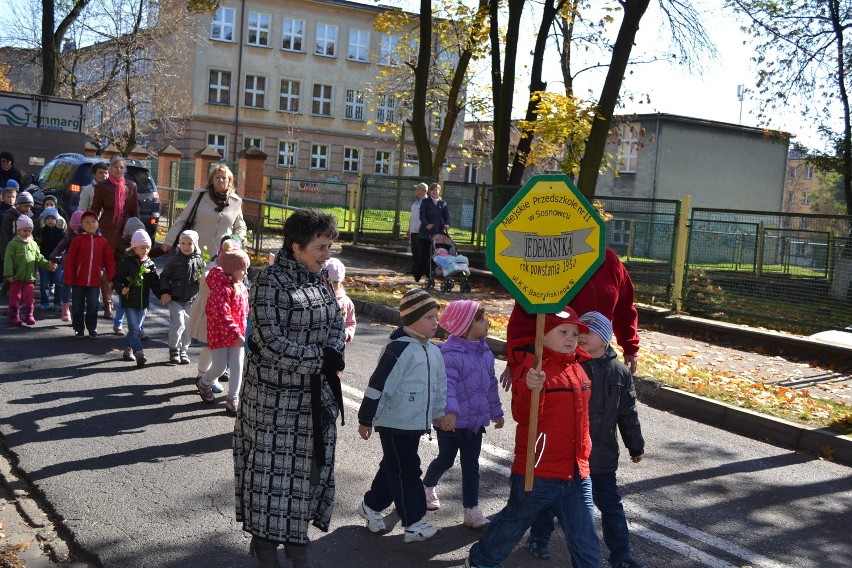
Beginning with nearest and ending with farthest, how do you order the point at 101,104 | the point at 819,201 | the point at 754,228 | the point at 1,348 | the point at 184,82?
1. the point at 1,348
2. the point at 754,228
3. the point at 101,104
4. the point at 184,82
5. the point at 819,201

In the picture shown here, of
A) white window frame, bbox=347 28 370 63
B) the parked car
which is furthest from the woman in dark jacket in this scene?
white window frame, bbox=347 28 370 63

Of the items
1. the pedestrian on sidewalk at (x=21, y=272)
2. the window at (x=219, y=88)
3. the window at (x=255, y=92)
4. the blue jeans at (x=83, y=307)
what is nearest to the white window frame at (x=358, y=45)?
the window at (x=255, y=92)

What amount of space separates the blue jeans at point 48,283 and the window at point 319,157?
46945 mm

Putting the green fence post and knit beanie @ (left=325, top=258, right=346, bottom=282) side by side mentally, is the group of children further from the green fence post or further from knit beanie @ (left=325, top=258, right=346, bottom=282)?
the green fence post

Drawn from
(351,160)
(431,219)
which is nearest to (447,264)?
(431,219)

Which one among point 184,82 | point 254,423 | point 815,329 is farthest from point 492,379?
point 184,82

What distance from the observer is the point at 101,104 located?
5019 cm

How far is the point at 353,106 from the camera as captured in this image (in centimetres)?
6175

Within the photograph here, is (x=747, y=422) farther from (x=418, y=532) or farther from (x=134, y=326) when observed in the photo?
(x=134, y=326)

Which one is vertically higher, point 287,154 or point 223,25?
point 223,25

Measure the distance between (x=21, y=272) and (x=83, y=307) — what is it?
127 centimetres

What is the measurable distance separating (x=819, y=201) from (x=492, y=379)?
3229 inches

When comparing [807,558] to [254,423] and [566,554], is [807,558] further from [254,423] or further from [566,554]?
[254,423]

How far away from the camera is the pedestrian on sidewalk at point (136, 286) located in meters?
10.2
